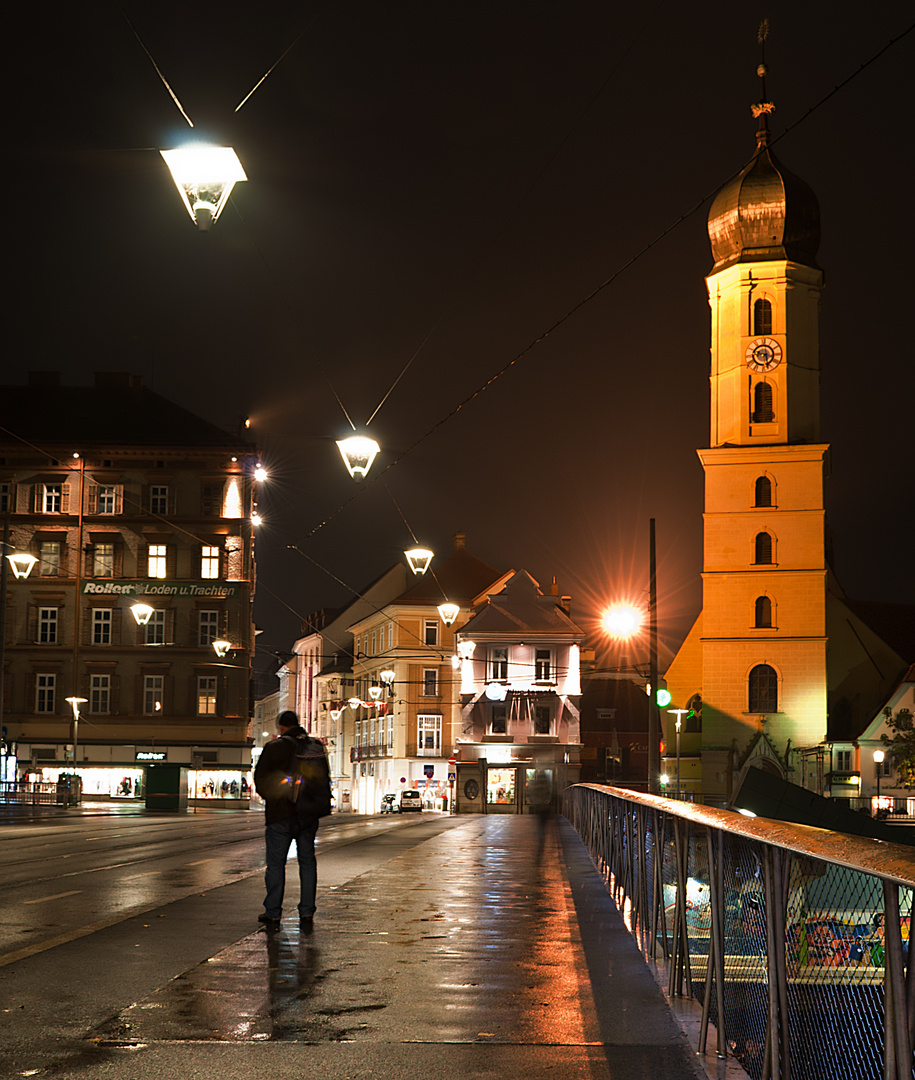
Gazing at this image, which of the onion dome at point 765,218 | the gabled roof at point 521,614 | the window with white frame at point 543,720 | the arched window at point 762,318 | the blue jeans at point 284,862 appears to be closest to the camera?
the blue jeans at point 284,862

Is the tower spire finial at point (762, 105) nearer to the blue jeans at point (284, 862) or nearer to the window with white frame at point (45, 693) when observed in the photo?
the window with white frame at point (45, 693)

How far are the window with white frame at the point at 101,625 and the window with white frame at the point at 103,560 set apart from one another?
73.2 inches

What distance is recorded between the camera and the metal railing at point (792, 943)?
Result: 3.68 meters

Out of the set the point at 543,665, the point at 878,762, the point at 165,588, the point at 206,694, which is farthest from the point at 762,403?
the point at 165,588

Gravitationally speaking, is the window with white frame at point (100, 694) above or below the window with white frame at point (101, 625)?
below

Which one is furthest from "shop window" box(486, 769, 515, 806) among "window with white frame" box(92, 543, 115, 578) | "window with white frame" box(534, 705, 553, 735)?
"window with white frame" box(92, 543, 115, 578)

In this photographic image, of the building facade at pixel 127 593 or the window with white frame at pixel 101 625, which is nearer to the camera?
the building facade at pixel 127 593

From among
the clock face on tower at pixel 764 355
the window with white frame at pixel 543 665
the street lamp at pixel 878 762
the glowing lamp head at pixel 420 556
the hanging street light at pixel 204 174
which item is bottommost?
the street lamp at pixel 878 762

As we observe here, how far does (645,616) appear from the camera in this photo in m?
44.3

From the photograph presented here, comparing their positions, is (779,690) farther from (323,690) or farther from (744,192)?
(323,690)

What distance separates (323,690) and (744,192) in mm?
56370

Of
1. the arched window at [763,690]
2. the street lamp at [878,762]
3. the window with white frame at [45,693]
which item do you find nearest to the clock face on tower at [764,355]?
the arched window at [763,690]

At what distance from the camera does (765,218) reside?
69.9 m

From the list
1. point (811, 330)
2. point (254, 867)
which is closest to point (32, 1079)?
point (254, 867)
